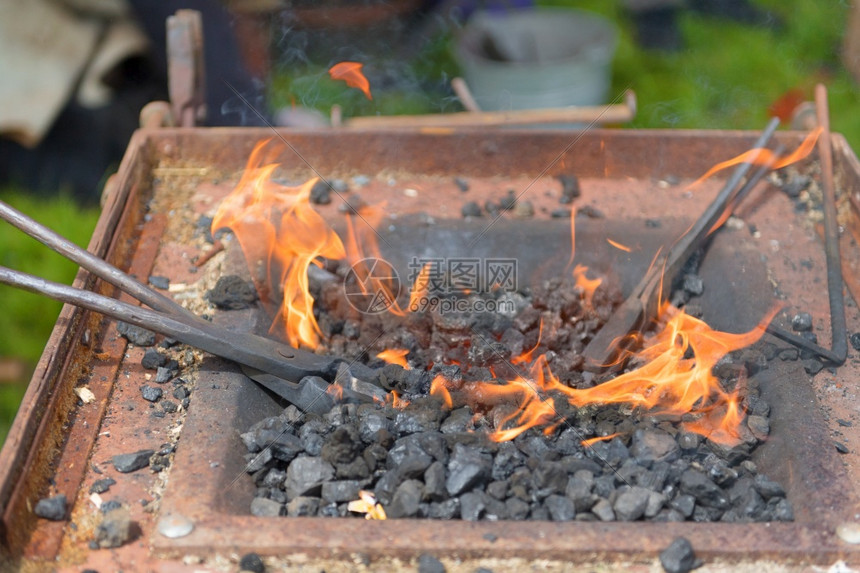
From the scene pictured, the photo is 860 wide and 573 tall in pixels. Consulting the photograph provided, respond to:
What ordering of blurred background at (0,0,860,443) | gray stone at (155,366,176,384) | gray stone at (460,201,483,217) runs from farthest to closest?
1. blurred background at (0,0,860,443)
2. gray stone at (460,201,483,217)
3. gray stone at (155,366,176,384)

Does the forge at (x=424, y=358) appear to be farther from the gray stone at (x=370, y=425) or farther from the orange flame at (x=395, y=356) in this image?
the gray stone at (x=370, y=425)

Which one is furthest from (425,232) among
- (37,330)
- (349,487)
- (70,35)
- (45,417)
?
(70,35)

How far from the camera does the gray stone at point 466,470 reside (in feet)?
6.54

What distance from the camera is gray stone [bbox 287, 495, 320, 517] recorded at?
198cm

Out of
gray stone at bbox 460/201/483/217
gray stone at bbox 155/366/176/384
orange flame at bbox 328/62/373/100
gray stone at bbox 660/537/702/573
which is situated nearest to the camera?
gray stone at bbox 660/537/702/573

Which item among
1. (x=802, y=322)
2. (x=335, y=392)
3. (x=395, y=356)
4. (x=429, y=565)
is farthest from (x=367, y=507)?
(x=802, y=322)

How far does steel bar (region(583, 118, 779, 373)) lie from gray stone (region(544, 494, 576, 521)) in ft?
2.01

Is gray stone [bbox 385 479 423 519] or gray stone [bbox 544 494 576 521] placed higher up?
gray stone [bbox 544 494 576 521]

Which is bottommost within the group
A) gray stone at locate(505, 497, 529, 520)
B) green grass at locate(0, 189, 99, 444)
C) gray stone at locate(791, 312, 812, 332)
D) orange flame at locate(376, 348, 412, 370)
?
green grass at locate(0, 189, 99, 444)

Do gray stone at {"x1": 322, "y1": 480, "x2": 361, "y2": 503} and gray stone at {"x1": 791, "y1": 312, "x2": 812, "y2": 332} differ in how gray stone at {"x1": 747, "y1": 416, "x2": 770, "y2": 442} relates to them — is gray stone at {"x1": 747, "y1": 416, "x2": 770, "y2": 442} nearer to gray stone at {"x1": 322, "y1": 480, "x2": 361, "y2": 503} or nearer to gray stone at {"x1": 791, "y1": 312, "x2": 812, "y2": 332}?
gray stone at {"x1": 791, "y1": 312, "x2": 812, "y2": 332}

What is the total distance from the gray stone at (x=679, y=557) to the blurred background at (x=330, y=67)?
2.90 m

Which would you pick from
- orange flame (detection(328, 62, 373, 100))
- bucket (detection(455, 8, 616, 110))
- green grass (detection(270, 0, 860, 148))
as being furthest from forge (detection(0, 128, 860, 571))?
green grass (detection(270, 0, 860, 148))

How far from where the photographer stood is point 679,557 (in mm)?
1748

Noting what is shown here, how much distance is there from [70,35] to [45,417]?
133 inches
